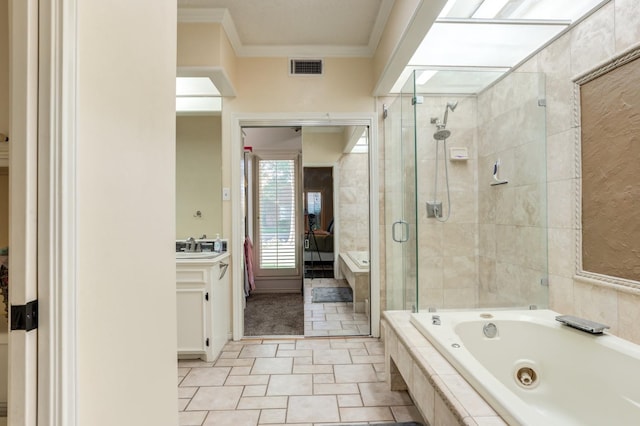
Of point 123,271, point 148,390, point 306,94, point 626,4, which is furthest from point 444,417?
point 306,94

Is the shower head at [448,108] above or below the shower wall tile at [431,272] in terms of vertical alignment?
above

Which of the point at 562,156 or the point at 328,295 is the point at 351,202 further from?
the point at 562,156

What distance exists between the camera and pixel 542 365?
1710 millimetres

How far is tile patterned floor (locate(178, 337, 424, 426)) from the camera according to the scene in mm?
1802

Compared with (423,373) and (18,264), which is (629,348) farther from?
(18,264)

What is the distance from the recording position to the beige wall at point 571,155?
60.2 inches

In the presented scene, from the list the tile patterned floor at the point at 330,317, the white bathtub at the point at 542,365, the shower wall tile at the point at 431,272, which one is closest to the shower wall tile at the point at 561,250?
the white bathtub at the point at 542,365

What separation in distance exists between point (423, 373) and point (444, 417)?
22cm

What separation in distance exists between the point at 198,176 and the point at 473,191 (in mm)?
2651

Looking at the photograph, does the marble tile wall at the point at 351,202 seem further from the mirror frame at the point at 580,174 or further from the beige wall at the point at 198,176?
the mirror frame at the point at 580,174

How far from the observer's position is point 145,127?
1172 millimetres

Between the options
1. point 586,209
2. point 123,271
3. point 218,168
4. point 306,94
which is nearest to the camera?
point 123,271

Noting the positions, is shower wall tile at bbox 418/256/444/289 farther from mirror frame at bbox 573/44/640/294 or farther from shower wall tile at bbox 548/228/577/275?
mirror frame at bbox 573/44/640/294

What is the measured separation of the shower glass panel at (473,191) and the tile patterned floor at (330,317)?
958 mm
